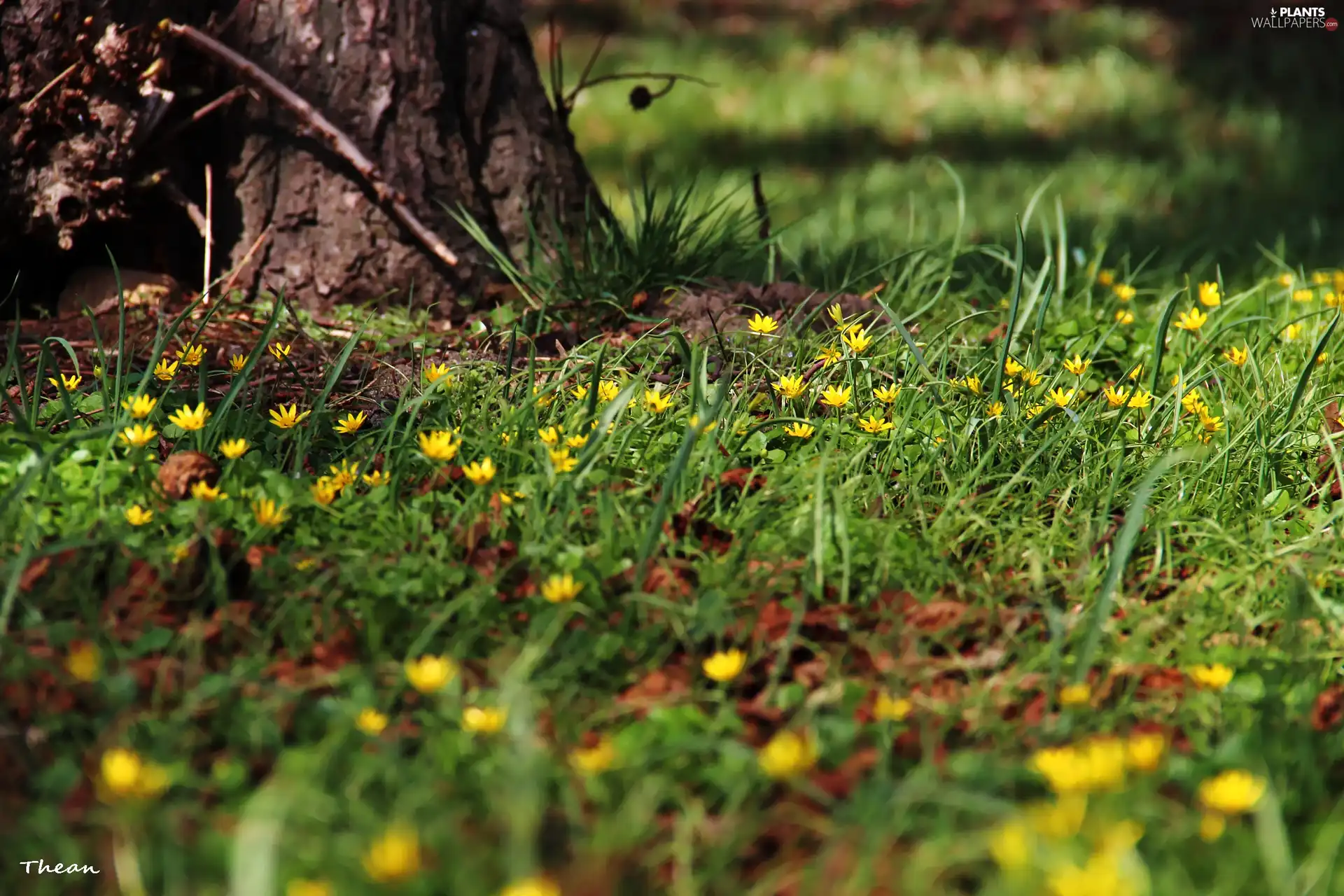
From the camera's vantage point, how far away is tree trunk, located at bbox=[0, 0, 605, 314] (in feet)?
10.8

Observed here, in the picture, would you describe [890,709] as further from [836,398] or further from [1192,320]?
[1192,320]

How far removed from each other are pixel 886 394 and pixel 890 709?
950mm

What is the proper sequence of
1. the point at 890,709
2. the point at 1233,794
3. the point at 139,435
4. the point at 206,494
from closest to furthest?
1. the point at 1233,794
2. the point at 890,709
3. the point at 206,494
4. the point at 139,435

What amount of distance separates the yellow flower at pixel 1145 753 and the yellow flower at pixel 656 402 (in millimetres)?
1113

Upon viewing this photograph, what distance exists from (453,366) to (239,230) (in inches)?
45.0

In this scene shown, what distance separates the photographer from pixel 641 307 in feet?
10.8

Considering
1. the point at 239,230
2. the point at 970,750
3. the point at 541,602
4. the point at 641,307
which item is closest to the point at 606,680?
the point at 541,602

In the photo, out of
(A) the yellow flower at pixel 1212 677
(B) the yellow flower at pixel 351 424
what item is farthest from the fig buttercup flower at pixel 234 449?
(A) the yellow flower at pixel 1212 677

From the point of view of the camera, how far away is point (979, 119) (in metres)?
7.87

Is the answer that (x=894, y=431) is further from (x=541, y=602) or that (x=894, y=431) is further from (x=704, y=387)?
(x=541, y=602)

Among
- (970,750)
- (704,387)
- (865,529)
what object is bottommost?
(970,750)

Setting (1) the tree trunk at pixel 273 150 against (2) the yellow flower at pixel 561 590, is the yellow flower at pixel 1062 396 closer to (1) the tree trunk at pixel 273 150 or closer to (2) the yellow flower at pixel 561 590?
(2) the yellow flower at pixel 561 590

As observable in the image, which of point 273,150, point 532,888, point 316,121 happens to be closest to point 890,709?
point 532,888

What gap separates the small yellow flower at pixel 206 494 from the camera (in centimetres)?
202
